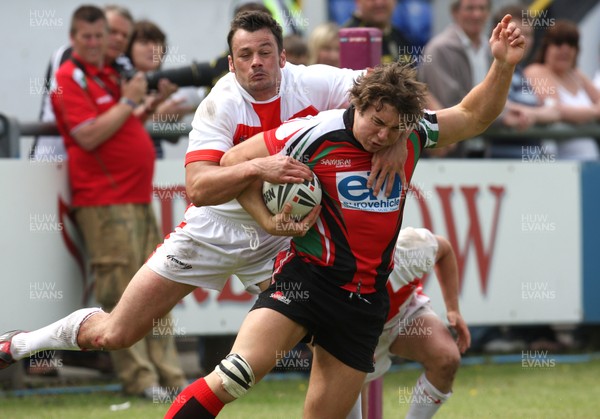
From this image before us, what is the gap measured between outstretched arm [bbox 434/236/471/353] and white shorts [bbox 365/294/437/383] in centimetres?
12

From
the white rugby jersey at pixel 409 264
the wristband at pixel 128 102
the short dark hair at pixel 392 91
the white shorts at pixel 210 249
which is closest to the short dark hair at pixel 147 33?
the wristband at pixel 128 102

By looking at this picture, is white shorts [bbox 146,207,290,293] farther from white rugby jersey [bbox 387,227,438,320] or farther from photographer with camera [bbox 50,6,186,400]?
photographer with camera [bbox 50,6,186,400]

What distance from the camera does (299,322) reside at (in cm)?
527

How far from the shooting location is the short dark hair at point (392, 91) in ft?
16.8

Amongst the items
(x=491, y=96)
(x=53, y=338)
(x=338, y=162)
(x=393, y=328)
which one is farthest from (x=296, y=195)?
(x=53, y=338)

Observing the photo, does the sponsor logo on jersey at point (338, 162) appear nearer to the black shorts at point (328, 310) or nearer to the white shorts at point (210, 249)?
the black shorts at point (328, 310)

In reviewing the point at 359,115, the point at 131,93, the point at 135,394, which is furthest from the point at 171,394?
the point at 359,115

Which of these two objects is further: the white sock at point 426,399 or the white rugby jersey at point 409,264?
the white sock at point 426,399

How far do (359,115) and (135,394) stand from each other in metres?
3.80

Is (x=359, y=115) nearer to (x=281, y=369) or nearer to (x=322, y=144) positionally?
(x=322, y=144)

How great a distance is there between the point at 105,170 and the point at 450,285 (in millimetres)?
3042

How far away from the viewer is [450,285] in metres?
6.35

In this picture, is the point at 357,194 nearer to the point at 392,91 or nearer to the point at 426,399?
the point at 392,91

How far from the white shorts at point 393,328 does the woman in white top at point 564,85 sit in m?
4.65
